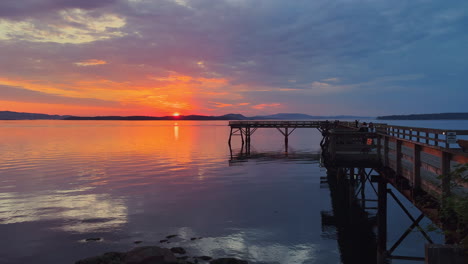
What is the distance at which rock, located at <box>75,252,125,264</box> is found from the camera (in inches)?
471

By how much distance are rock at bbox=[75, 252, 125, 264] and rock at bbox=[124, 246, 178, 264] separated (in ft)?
2.07

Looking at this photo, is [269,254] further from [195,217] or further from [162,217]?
[162,217]

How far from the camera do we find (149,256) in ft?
37.2

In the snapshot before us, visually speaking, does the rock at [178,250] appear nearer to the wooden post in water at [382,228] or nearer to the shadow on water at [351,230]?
the shadow on water at [351,230]

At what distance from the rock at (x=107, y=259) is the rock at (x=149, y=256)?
2.07ft

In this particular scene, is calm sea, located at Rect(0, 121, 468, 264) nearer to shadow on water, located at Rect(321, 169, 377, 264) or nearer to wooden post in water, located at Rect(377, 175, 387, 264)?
shadow on water, located at Rect(321, 169, 377, 264)

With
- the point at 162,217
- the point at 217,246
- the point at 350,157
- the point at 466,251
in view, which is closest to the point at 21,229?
the point at 162,217

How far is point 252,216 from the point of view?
1852 centimetres

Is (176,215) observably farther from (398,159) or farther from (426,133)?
(426,133)

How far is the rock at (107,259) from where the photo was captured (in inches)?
471

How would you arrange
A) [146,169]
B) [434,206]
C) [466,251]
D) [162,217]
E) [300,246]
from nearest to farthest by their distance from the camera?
[466,251] → [434,206] → [300,246] → [162,217] → [146,169]

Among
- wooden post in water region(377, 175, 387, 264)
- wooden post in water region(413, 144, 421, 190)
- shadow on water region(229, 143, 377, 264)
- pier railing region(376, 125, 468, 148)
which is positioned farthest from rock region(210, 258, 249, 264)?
pier railing region(376, 125, 468, 148)

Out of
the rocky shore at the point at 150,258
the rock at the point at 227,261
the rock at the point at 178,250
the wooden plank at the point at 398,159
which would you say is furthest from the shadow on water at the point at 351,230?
the rock at the point at 178,250

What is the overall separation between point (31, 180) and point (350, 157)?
2762 centimetres
